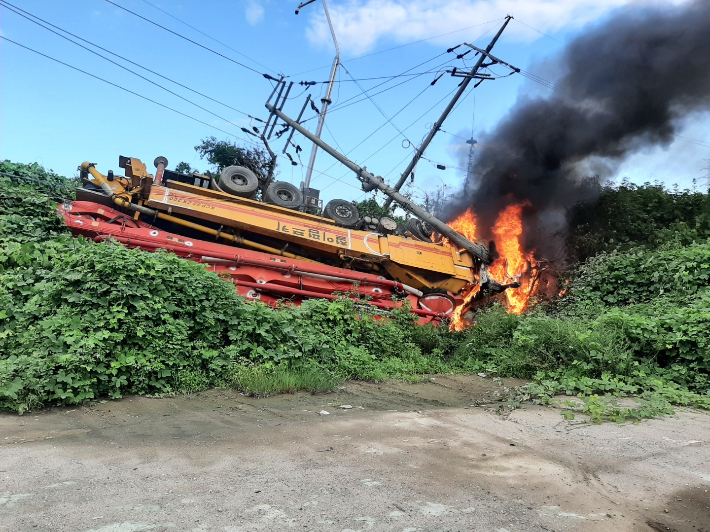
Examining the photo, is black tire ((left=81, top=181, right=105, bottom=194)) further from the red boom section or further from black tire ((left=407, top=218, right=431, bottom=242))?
black tire ((left=407, top=218, right=431, bottom=242))

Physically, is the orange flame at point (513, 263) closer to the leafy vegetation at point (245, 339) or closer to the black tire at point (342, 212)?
the leafy vegetation at point (245, 339)

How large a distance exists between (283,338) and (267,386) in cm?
102

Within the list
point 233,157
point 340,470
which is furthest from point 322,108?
point 340,470

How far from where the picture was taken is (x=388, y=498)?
3.21 m

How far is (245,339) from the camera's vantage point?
6930mm

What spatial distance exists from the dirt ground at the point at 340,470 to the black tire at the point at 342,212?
6997 mm

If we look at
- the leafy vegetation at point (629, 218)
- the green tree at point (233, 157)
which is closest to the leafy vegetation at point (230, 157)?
the green tree at point (233, 157)

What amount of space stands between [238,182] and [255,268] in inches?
97.0

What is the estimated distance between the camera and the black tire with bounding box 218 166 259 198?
11.2m

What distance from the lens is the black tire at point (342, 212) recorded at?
12352 mm

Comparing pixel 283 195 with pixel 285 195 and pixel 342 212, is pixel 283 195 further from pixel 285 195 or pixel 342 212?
pixel 342 212

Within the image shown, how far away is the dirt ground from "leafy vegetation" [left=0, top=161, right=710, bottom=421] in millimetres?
449

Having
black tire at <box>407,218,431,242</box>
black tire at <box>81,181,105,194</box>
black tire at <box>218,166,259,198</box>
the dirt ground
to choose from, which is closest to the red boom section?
black tire at <box>81,181,105,194</box>

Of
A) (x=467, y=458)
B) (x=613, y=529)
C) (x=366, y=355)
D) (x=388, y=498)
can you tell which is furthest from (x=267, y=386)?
(x=613, y=529)
